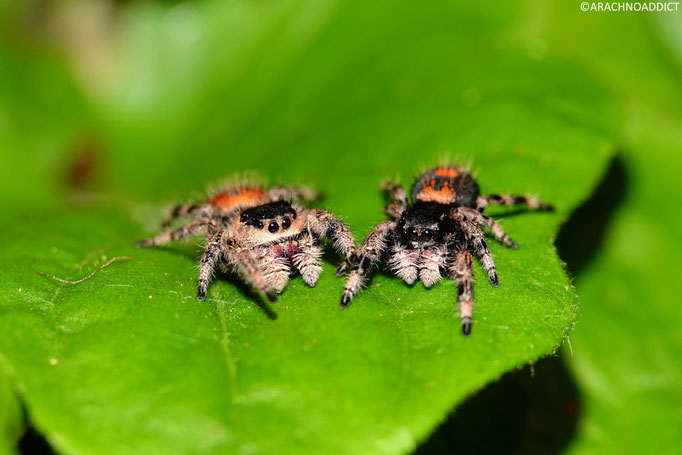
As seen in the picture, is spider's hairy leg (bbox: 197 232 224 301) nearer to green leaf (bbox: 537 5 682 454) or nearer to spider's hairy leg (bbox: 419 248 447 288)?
spider's hairy leg (bbox: 419 248 447 288)

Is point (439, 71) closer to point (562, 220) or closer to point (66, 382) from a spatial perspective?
point (562, 220)

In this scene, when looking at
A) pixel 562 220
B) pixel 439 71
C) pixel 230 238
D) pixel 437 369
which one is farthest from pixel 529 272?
pixel 439 71

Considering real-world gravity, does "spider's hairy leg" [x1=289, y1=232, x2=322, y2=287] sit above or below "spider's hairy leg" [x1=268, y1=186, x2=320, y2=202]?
below

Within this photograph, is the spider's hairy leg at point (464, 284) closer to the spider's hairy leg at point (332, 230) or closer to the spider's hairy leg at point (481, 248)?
the spider's hairy leg at point (481, 248)

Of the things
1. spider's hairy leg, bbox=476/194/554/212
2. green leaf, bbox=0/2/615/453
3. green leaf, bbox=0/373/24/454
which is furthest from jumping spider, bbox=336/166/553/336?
green leaf, bbox=0/373/24/454

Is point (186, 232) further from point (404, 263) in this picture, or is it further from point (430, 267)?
point (430, 267)

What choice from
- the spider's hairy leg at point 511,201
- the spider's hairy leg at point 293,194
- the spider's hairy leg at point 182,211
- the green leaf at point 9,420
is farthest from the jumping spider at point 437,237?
the green leaf at point 9,420

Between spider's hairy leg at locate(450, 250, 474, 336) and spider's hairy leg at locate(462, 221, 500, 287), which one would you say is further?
spider's hairy leg at locate(462, 221, 500, 287)
